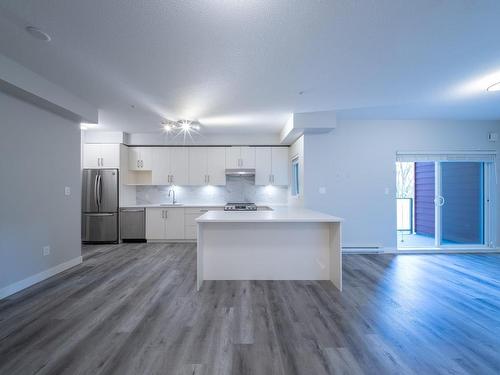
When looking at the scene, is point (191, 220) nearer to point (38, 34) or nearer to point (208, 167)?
point (208, 167)

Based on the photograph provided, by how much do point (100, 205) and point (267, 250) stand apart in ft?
13.4

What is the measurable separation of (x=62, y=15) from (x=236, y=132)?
3.82 metres

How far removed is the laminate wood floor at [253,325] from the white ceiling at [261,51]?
8.18 feet

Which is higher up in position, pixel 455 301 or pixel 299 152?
pixel 299 152

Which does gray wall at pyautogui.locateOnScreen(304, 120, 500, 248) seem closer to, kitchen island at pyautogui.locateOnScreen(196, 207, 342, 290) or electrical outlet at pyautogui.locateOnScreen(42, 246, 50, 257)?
kitchen island at pyautogui.locateOnScreen(196, 207, 342, 290)

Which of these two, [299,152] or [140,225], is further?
[140,225]

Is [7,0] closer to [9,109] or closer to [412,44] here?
[9,109]

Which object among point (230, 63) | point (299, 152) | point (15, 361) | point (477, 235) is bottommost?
point (15, 361)

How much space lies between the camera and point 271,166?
216 inches

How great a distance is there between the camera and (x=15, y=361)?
1.63m

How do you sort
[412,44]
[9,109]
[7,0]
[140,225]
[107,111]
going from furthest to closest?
1. [140,225]
2. [107,111]
3. [9,109]
4. [412,44]
5. [7,0]

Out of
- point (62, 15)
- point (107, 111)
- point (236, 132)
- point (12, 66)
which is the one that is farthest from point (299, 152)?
point (12, 66)

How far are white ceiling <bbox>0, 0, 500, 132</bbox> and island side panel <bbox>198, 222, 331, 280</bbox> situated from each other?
71.8 inches

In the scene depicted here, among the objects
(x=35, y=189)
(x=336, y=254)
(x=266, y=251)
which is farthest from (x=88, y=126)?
(x=336, y=254)
